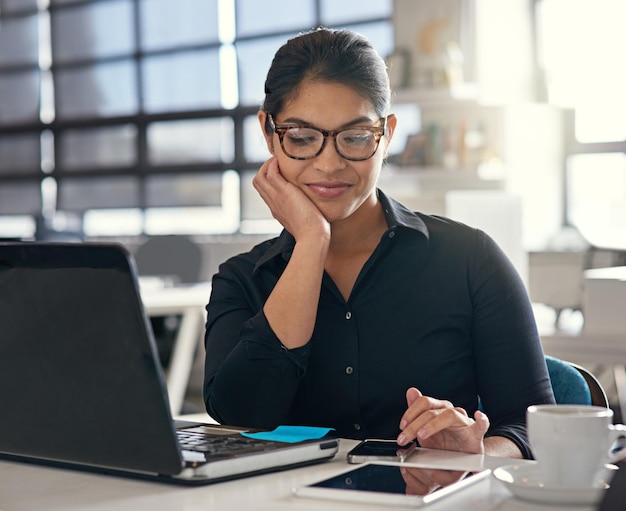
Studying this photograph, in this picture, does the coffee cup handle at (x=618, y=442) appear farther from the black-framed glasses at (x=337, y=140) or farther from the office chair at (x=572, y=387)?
the black-framed glasses at (x=337, y=140)

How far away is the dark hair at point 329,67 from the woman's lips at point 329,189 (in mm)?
137

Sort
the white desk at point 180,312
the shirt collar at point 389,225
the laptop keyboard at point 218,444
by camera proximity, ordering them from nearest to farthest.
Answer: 1. the laptop keyboard at point 218,444
2. the shirt collar at point 389,225
3. the white desk at point 180,312

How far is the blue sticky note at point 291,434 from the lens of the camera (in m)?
1.21

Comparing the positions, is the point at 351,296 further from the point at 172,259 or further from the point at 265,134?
the point at 172,259

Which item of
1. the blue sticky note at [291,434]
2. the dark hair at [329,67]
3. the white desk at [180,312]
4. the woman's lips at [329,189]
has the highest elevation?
the dark hair at [329,67]

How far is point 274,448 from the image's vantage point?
3.76 feet

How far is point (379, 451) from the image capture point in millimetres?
1215

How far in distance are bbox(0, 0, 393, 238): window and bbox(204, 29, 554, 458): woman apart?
17.0 ft

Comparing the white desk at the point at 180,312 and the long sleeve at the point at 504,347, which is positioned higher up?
the long sleeve at the point at 504,347

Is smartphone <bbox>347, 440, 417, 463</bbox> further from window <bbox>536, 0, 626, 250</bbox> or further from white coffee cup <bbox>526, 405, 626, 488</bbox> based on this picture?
window <bbox>536, 0, 626, 250</bbox>

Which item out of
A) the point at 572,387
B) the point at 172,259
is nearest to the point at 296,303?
the point at 572,387

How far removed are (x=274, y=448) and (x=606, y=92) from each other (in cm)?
515

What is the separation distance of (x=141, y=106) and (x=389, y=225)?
637 centimetres

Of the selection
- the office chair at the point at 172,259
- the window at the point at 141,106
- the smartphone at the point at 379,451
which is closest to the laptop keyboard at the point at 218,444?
the smartphone at the point at 379,451
